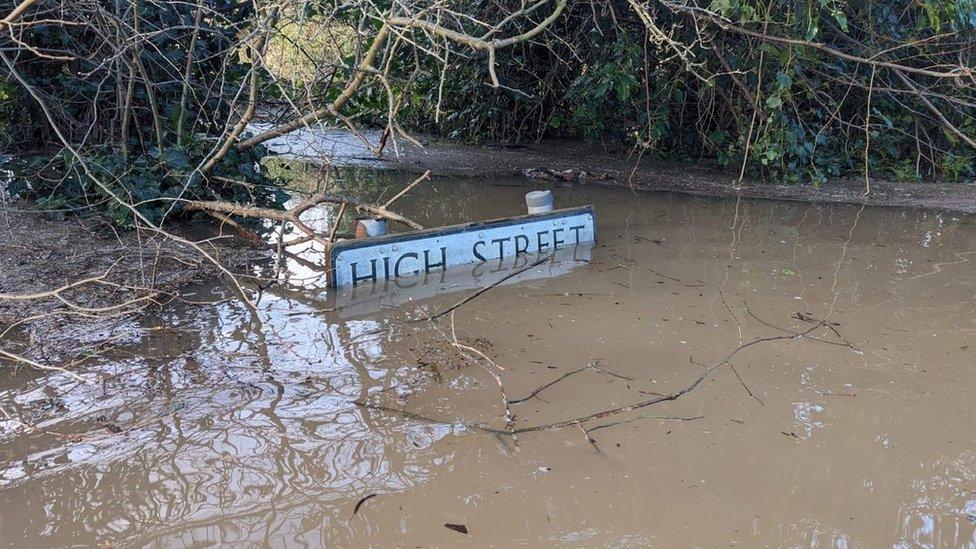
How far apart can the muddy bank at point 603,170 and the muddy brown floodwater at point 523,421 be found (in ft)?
7.34

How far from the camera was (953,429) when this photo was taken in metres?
3.11

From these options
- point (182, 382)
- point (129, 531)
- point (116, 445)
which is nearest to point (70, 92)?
point (182, 382)

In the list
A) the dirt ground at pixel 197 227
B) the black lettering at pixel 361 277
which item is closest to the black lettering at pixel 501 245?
the black lettering at pixel 361 277

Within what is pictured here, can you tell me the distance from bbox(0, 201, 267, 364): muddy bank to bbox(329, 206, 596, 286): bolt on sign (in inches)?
27.8

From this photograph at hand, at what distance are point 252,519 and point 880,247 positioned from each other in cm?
445

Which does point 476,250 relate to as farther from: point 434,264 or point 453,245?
point 434,264

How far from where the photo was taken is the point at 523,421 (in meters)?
3.08

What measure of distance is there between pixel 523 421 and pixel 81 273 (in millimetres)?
2757

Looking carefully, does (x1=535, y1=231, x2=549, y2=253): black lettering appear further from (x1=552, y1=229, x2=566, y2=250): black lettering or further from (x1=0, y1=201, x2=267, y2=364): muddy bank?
(x1=0, y1=201, x2=267, y2=364): muddy bank

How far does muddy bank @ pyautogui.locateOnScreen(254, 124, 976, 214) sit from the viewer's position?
22.7ft

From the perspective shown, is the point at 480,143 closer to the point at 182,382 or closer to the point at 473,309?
the point at 473,309

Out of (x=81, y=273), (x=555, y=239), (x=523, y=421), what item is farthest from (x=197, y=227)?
(x=523, y=421)

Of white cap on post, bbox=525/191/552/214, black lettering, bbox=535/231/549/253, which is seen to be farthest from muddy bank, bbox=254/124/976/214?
black lettering, bbox=535/231/549/253

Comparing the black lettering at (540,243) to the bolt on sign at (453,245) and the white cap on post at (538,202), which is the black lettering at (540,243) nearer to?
the bolt on sign at (453,245)
